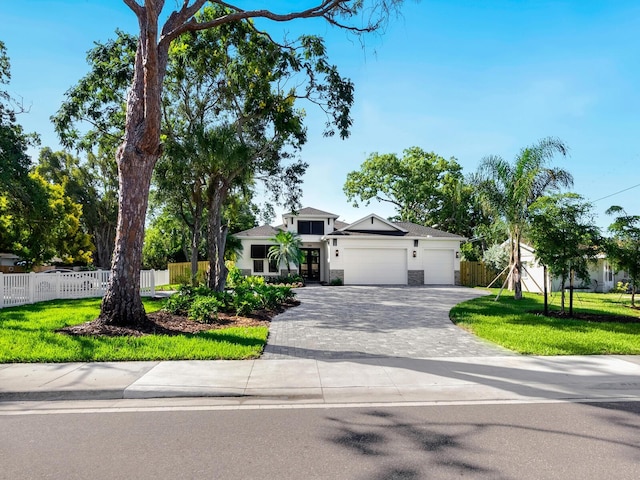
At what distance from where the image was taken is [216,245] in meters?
15.7

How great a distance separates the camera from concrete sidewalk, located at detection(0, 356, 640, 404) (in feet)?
17.6

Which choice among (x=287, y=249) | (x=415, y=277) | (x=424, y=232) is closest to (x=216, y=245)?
(x=287, y=249)

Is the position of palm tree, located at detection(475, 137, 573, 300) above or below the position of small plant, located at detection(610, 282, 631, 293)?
above

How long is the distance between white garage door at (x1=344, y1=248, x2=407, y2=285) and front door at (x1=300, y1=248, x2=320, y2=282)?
400 centimetres

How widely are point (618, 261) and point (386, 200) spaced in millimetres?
27560

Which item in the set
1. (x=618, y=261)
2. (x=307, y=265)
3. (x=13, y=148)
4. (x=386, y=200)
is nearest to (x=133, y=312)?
(x=13, y=148)

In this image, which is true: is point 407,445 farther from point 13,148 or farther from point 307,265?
point 307,265

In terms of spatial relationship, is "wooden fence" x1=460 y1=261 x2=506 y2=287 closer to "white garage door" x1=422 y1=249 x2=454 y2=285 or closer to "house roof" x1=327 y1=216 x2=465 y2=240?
"white garage door" x1=422 y1=249 x2=454 y2=285

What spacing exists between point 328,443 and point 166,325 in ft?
22.2

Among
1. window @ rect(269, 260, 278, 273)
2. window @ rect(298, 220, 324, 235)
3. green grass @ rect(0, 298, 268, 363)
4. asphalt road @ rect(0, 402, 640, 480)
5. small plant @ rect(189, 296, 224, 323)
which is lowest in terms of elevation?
asphalt road @ rect(0, 402, 640, 480)

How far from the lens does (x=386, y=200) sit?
40750 mm

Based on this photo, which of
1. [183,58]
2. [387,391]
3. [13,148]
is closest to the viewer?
[387,391]

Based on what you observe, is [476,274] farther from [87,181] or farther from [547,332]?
[87,181]

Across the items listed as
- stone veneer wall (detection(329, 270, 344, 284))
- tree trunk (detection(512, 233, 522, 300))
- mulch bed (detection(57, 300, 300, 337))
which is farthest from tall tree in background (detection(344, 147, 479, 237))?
mulch bed (detection(57, 300, 300, 337))
